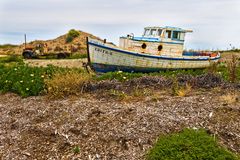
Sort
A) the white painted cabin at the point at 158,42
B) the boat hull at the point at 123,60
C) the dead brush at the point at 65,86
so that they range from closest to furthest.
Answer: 1. the dead brush at the point at 65,86
2. the boat hull at the point at 123,60
3. the white painted cabin at the point at 158,42

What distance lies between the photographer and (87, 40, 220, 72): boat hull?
15906 mm

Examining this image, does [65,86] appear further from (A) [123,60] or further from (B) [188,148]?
(A) [123,60]

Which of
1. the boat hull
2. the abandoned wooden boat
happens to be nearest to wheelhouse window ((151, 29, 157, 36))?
the abandoned wooden boat

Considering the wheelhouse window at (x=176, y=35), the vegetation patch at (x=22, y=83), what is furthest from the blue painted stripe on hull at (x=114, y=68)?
the vegetation patch at (x=22, y=83)

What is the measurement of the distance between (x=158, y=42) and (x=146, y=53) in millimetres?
1310

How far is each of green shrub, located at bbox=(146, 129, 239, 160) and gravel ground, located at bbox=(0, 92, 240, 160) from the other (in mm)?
306

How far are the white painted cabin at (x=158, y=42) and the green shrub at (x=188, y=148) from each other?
10160mm

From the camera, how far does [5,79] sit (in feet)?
38.6

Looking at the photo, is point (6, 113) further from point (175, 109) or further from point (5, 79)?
point (175, 109)

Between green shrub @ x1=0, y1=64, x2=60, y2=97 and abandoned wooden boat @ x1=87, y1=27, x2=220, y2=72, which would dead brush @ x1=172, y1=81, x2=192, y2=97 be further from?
abandoned wooden boat @ x1=87, y1=27, x2=220, y2=72

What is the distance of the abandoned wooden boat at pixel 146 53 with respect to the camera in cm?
1596

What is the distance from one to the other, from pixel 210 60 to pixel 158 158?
12.7 meters

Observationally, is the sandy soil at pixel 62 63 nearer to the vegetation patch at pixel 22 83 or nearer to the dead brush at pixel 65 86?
the vegetation patch at pixel 22 83

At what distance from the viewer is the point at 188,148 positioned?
21.0 ft
